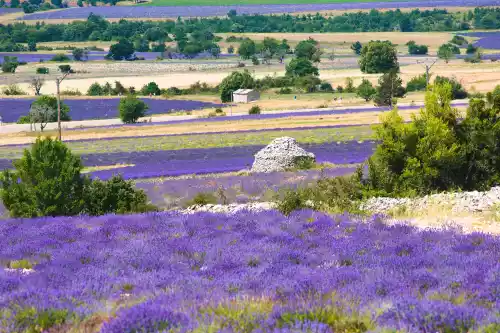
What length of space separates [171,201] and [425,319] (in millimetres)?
18242

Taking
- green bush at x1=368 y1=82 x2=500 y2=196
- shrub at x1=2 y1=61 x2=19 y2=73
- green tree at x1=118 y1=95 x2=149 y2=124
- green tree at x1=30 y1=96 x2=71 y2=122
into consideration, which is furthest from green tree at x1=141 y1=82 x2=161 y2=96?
→ green bush at x1=368 y1=82 x2=500 y2=196

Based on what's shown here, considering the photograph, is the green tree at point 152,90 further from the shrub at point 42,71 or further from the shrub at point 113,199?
the shrub at point 113,199

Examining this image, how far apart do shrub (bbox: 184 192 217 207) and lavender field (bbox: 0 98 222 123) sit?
255 feet

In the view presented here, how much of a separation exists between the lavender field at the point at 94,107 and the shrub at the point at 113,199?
77380 millimetres

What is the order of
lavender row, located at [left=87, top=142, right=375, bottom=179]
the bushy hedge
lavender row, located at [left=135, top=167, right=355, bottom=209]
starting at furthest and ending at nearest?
lavender row, located at [left=87, top=142, right=375, bottom=179] → lavender row, located at [left=135, top=167, right=355, bottom=209] → the bushy hedge

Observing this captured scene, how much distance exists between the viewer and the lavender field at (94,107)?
102750 millimetres

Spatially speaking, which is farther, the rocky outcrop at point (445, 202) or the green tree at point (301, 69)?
the green tree at point (301, 69)

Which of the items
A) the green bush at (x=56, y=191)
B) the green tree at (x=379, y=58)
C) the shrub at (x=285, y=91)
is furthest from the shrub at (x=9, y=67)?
the green bush at (x=56, y=191)

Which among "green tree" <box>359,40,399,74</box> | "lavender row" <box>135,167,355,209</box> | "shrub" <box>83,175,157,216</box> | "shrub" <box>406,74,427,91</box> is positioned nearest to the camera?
"shrub" <box>83,175,157,216</box>

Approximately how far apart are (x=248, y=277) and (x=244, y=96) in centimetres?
10127

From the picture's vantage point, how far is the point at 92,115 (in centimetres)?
10281

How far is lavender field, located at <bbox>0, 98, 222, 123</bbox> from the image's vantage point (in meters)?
103

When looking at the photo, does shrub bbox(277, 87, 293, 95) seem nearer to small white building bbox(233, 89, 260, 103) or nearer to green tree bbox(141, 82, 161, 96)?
small white building bbox(233, 89, 260, 103)

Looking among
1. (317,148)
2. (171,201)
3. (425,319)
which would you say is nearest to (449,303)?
(425,319)
